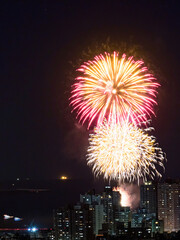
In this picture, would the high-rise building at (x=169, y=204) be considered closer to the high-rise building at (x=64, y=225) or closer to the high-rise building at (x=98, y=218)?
the high-rise building at (x=98, y=218)

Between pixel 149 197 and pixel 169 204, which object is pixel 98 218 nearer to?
pixel 169 204

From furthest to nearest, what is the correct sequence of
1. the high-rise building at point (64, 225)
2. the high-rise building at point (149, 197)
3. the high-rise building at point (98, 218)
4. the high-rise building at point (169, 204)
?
the high-rise building at point (149, 197), the high-rise building at point (169, 204), the high-rise building at point (98, 218), the high-rise building at point (64, 225)

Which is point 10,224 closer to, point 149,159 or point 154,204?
point 154,204

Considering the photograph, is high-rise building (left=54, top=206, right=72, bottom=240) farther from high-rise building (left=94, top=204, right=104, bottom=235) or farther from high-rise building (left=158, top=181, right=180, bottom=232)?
high-rise building (left=158, top=181, right=180, bottom=232)

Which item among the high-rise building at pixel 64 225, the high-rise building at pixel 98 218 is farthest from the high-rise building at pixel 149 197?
the high-rise building at pixel 64 225

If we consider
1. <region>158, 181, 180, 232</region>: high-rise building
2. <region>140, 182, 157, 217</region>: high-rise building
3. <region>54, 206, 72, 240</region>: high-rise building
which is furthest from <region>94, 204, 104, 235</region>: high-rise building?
<region>140, 182, 157, 217</region>: high-rise building

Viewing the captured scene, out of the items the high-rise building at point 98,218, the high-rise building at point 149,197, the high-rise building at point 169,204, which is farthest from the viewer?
the high-rise building at point 149,197
